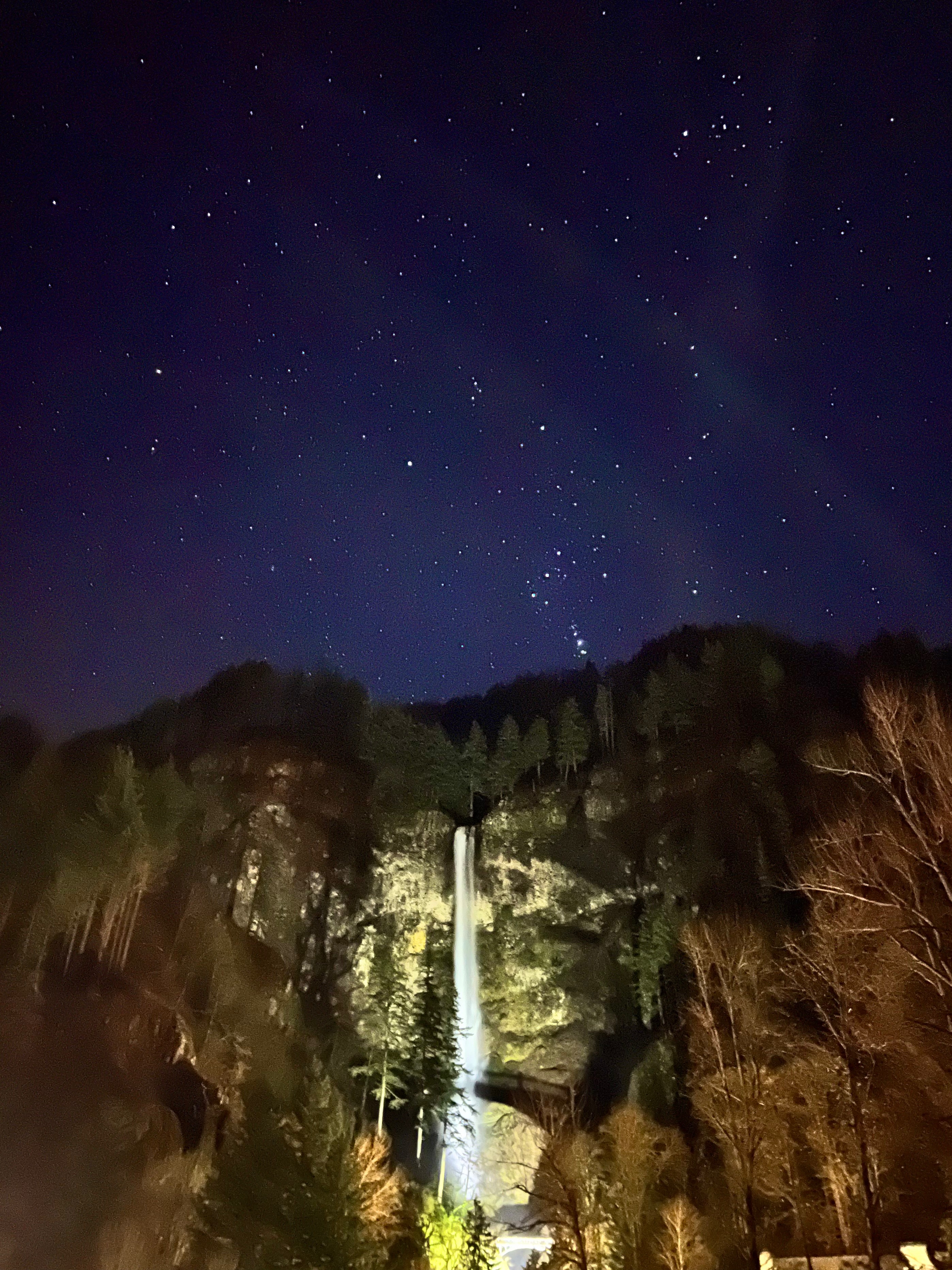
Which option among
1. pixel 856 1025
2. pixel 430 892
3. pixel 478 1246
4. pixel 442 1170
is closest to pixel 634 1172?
pixel 478 1246

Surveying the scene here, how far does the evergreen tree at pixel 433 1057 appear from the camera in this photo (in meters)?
37.8

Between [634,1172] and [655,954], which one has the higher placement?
[655,954]

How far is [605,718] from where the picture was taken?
63250 mm

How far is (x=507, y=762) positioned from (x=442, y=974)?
50.8 feet

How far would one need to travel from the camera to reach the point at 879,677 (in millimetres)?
52781

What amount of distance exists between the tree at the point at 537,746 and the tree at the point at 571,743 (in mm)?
983

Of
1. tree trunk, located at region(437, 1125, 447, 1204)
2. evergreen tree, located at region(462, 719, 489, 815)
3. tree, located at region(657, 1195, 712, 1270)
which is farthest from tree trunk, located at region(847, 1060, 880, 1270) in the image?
evergreen tree, located at region(462, 719, 489, 815)

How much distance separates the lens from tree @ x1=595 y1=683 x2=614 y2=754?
6216 centimetres

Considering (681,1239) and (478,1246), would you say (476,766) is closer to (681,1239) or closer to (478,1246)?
(478,1246)

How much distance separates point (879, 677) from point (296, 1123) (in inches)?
1677

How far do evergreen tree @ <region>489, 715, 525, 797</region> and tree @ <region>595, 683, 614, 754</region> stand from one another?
6.45 metres

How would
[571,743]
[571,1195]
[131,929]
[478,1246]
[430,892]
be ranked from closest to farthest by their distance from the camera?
[571,1195]
[478,1246]
[131,929]
[430,892]
[571,743]

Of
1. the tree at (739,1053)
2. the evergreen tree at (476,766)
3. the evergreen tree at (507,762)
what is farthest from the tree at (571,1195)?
the evergreen tree at (476,766)

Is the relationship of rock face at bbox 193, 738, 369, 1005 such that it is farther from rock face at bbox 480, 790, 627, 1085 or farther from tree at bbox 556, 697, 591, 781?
tree at bbox 556, 697, 591, 781
